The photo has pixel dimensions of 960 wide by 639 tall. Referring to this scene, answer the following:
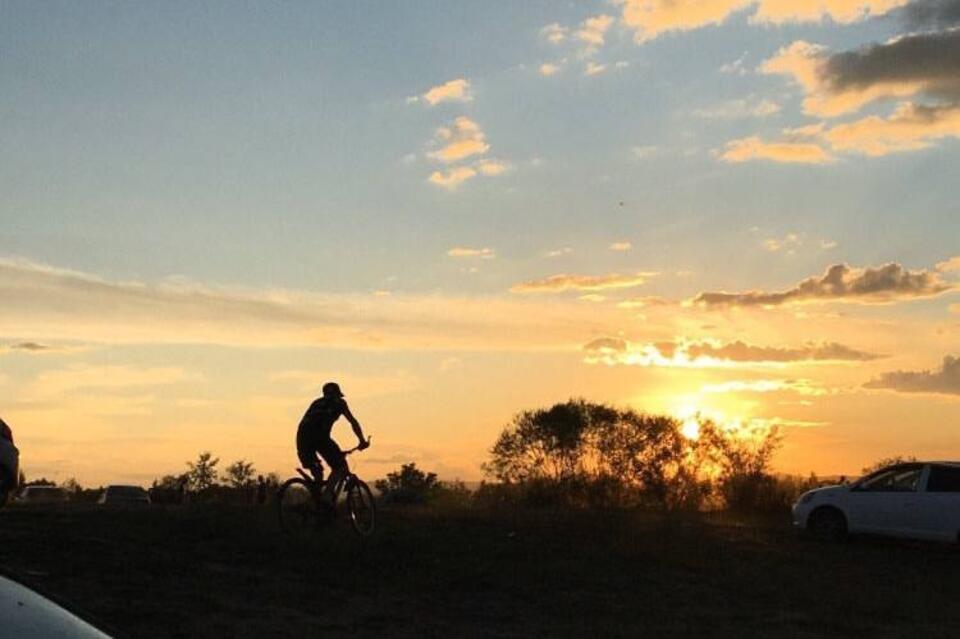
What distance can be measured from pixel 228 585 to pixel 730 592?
5945mm

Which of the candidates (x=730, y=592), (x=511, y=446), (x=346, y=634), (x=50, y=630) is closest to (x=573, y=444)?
(x=511, y=446)

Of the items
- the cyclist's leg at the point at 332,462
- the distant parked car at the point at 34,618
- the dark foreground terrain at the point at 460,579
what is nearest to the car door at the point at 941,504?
the dark foreground terrain at the point at 460,579

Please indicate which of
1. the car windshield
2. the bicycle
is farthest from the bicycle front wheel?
the car windshield

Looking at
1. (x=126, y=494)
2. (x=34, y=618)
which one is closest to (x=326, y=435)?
(x=34, y=618)

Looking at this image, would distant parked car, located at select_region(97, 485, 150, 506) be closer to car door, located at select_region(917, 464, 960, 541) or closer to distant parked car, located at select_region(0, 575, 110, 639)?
car door, located at select_region(917, 464, 960, 541)

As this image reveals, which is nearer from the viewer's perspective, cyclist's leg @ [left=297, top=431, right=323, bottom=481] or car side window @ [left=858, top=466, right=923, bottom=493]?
cyclist's leg @ [left=297, top=431, right=323, bottom=481]

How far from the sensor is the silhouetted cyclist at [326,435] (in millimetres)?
17125

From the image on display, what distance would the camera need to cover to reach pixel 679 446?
1609 inches

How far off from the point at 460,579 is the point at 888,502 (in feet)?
37.5

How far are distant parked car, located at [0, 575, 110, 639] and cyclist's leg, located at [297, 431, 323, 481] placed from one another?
1254 centimetres

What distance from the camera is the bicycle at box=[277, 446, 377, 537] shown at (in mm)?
17406

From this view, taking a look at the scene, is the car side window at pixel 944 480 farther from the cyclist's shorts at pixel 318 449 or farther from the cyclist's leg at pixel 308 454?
the cyclist's leg at pixel 308 454

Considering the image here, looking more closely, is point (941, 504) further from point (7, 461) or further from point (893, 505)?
point (7, 461)

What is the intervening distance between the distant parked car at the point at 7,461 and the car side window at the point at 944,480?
50.7 feet
